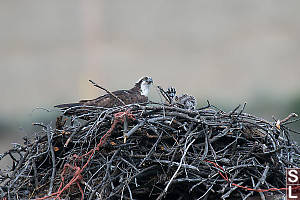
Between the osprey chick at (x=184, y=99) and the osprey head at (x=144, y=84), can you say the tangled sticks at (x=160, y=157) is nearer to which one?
the osprey chick at (x=184, y=99)

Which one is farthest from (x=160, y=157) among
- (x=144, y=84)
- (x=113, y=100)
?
(x=144, y=84)

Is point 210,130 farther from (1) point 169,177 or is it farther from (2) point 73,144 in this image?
(2) point 73,144

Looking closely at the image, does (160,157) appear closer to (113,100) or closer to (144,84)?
(113,100)

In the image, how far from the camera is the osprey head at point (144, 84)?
704 cm

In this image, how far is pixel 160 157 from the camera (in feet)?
11.5

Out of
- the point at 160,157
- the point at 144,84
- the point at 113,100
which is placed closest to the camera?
the point at 160,157

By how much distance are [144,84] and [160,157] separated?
3.65 m

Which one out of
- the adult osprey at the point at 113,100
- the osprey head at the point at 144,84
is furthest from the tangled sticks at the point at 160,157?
the osprey head at the point at 144,84

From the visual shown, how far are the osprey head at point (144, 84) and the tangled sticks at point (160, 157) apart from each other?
3152 mm

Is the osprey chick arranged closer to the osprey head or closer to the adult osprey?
the adult osprey

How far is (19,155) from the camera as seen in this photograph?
4.22m

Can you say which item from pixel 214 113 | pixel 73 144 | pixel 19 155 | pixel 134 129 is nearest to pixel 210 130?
pixel 214 113

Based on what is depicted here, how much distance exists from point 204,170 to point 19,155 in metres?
1.76

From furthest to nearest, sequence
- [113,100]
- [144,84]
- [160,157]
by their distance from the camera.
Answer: [144,84], [113,100], [160,157]
